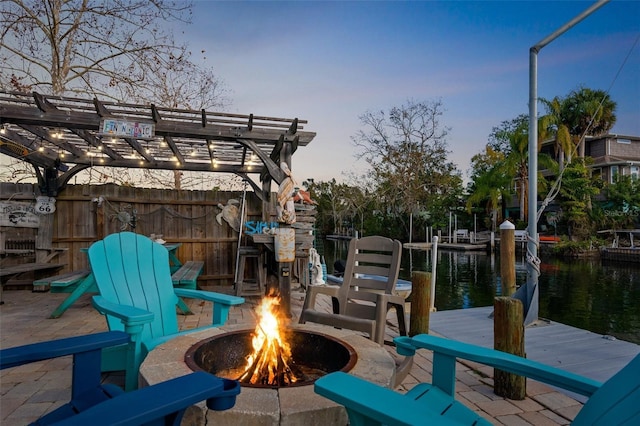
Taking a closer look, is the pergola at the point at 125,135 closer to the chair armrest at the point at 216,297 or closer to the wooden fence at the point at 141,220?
the wooden fence at the point at 141,220

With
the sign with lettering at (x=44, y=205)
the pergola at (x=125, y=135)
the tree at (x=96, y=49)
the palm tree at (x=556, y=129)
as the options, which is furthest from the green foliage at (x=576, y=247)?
Result: the sign with lettering at (x=44, y=205)

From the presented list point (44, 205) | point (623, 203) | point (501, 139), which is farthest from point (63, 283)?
point (501, 139)

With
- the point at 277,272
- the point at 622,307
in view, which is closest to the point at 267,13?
the point at 277,272

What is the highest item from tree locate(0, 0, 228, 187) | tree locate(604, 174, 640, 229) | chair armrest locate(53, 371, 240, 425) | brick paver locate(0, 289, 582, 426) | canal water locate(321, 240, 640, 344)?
tree locate(0, 0, 228, 187)

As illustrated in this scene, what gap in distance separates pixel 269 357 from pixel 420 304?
1.93 meters

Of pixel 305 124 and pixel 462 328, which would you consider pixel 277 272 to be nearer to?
pixel 305 124

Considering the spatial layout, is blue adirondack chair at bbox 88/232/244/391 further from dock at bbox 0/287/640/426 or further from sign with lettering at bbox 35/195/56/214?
sign with lettering at bbox 35/195/56/214

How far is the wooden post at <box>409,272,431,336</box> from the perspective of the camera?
340cm

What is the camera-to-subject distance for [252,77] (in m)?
8.75

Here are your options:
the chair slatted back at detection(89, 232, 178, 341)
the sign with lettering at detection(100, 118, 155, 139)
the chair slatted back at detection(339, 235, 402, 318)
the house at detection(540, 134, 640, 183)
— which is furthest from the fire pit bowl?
the house at detection(540, 134, 640, 183)

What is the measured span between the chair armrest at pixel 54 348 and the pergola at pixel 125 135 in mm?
3638

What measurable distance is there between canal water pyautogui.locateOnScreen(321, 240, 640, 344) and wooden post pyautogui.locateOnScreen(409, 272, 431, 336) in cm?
472

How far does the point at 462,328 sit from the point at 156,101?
8855mm

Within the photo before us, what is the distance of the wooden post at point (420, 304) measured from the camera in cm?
340
